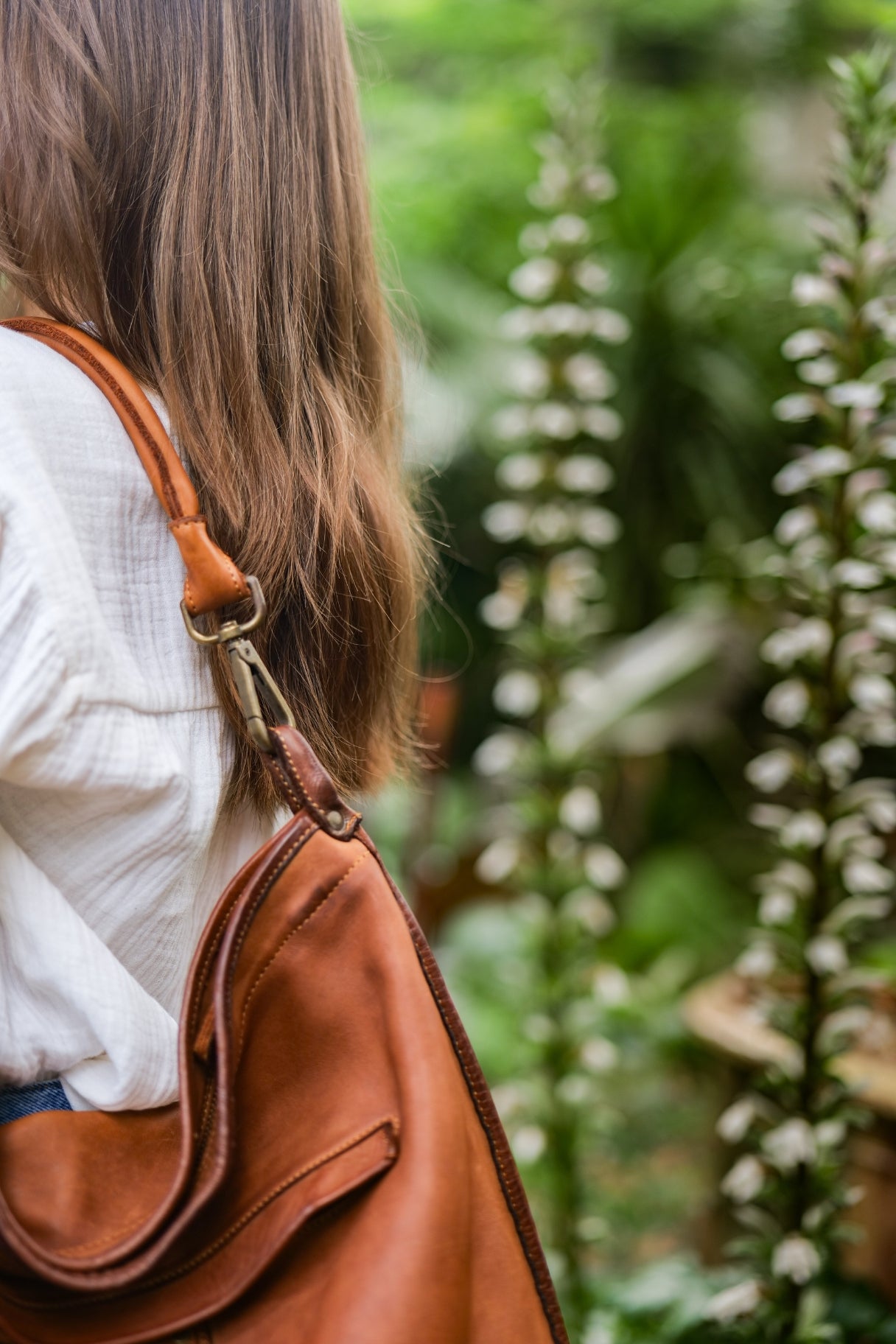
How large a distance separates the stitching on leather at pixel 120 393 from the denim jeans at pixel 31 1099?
1.35ft

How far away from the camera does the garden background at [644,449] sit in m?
3.26

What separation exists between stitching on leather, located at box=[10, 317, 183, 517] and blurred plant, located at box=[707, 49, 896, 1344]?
3.43ft

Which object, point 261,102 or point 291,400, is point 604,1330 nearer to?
point 291,400

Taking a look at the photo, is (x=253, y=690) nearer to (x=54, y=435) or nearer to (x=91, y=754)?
(x=91, y=754)

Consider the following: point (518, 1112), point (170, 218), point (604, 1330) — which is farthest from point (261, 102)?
point (604, 1330)

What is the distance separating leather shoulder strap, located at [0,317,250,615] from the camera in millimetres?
781

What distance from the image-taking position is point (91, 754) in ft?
2.40

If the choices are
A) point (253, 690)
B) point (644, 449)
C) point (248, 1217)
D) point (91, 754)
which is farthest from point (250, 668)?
point (644, 449)

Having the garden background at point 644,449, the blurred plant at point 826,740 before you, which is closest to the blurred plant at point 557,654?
the blurred plant at point 826,740

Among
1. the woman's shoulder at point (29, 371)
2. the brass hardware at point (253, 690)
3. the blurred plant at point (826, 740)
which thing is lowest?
the blurred plant at point (826, 740)

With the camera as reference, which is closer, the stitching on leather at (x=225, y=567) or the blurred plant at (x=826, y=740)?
the stitching on leather at (x=225, y=567)

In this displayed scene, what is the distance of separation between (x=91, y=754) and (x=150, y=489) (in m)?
0.20

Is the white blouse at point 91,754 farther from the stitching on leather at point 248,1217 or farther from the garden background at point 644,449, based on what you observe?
the garden background at point 644,449

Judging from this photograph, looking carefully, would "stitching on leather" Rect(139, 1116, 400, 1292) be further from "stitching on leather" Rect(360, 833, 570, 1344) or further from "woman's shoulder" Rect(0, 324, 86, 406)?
"woman's shoulder" Rect(0, 324, 86, 406)
